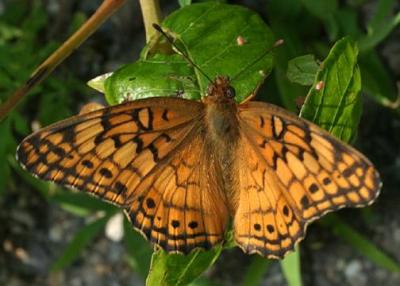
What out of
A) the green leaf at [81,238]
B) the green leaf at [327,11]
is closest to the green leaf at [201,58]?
the green leaf at [327,11]

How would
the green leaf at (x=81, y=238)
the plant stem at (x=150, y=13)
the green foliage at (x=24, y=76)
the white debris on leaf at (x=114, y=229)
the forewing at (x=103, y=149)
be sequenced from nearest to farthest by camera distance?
1. the forewing at (x=103, y=149)
2. the plant stem at (x=150, y=13)
3. the green foliage at (x=24, y=76)
4. the green leaf at (x=81, y=238)
5. the white debris on leaf at (x=114, y=229)

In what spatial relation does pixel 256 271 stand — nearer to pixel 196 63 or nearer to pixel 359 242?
pixel 359 242

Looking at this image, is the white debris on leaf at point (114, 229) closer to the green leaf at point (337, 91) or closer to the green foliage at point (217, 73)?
the green foliage at point (217, 73)

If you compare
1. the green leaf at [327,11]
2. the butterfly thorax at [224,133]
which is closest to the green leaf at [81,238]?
the butterfly thorax at [224,133]

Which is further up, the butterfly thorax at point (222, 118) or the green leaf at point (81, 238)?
the butterfly thorax at point (222, 118)

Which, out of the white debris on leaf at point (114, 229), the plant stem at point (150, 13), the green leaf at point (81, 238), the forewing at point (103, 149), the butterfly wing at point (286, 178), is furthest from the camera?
the white debris on leaf at point (114, 229)

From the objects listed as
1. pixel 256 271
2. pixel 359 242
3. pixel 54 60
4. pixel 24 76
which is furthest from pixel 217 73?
pixel 359 242

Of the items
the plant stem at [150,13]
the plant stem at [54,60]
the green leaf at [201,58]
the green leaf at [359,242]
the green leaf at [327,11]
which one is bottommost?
the green leaf at [359,242]

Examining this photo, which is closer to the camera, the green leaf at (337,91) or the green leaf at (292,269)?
the green leaf at (337,91)
